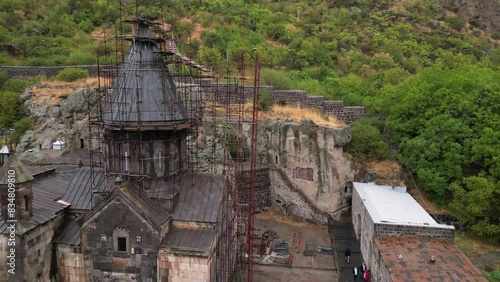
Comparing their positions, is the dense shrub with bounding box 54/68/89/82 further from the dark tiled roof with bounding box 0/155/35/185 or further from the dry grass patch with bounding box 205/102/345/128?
the dark tiled roof with bounding box 0/155/35/185

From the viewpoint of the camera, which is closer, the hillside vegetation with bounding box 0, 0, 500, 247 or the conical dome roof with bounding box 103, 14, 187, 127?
the conical dome roof with bounding box 103, 14, 187, 127

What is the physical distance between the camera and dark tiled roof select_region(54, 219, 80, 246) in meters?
13.7

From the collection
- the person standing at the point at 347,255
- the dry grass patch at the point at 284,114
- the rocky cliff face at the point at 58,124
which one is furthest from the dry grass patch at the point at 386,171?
the rocky cliff face at the point at 58,124

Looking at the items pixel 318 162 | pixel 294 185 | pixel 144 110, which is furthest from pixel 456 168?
pixel 144 110

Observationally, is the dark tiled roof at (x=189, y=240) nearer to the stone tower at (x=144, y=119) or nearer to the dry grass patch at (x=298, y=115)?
the stone tower at (x=144, y=119)

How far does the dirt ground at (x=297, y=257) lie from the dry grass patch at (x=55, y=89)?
63.1 feet

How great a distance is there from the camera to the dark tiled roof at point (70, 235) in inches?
539

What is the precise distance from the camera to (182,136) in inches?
586

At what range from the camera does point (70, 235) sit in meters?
14.0

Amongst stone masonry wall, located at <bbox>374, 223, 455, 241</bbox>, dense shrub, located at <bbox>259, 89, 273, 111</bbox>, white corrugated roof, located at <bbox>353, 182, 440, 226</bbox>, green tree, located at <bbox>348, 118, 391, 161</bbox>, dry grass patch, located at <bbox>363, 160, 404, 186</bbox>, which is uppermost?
dense shrub, located at <bbox>259, 89, 273, 111</bbox>

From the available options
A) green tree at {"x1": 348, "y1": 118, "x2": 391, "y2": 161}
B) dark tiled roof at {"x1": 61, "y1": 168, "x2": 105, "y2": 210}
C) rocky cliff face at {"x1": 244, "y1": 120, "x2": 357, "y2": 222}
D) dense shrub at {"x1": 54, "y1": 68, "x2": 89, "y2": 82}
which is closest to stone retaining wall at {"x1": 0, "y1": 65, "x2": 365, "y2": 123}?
green tree at {"x1": 348, "y1": 118, "x2": 391, "y2": 161}

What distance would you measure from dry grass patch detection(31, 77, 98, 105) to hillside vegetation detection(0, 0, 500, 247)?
405cm

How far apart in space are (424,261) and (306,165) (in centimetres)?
1090

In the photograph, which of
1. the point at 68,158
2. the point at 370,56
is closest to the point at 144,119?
the point at 68,158
